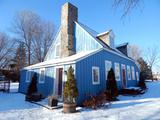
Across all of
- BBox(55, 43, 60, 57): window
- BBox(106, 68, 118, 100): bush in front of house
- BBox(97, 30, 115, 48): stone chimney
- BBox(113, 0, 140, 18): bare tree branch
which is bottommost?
BBox(106, 68, 118, 100): bush in front of house

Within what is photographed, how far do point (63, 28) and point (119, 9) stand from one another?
34.5ft

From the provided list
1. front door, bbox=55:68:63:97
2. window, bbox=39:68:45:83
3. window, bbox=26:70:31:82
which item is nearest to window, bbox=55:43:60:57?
window, bbox=39:68:45:83

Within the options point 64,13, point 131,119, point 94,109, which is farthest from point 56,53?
point 131,119

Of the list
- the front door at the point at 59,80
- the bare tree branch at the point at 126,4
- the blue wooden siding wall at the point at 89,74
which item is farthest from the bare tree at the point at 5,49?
the bare tree branch at the point at 126,4

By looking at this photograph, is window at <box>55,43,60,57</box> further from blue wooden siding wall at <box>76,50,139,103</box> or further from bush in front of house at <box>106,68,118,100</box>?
bush in front of house at <box>106,68,118,100</box>

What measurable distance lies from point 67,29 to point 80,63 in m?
5.03

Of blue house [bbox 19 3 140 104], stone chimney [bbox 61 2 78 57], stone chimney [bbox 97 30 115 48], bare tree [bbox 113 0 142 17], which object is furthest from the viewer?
stone chimney [bbox 97 30 115 48]

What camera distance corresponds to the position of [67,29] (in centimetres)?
1415

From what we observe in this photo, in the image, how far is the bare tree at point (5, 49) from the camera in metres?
32.8

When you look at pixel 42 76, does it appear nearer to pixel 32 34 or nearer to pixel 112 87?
pixel 112 87

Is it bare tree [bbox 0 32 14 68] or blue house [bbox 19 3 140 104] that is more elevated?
bare tree [bbox 0 32 14 68]

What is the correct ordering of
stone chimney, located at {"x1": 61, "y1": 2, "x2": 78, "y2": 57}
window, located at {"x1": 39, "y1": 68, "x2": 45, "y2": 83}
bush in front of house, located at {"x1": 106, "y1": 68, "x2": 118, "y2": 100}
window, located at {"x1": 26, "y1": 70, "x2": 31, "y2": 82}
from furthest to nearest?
window, located at {"x1": 26, "y1": 70, "x2": 31, "y2": 82}, stone chimney, located at {"x1": 61, "y1": 2, "x2": 78, "y2": 57}, window, located at {"x1": 39, "y1": 68, "x2": 45, "y2": 83}, bush in front of house, located at {"x1": 106, "y1": 68, "x2": 118, "y2": 100}

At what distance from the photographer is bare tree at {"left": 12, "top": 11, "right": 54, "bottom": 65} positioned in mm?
30516

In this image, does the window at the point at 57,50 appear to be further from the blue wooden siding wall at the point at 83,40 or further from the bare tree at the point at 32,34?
the bare tree at the point at 32,34
